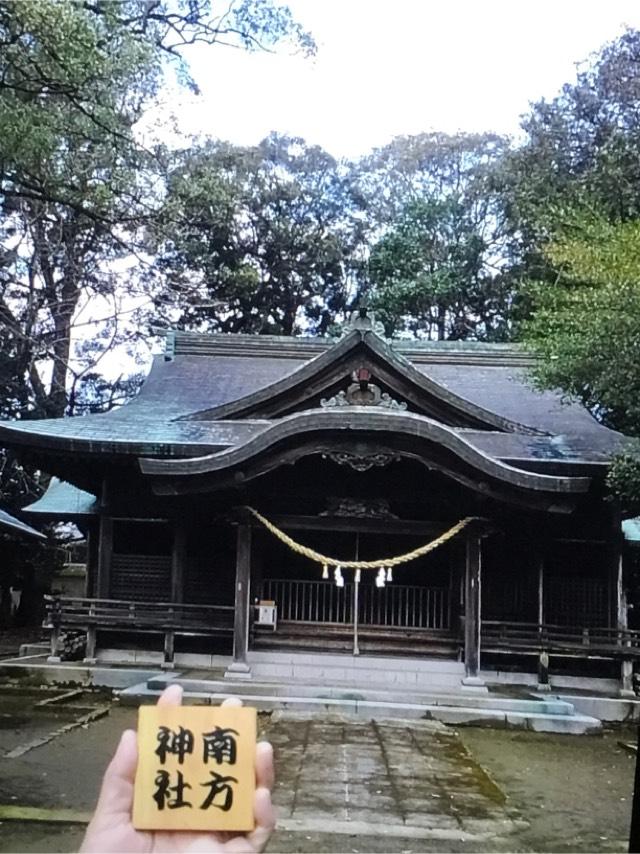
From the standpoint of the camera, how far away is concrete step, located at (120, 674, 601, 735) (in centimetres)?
898

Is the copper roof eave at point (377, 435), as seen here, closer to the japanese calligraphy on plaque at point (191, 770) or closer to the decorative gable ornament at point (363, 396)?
the decorative gable ornament at point (363, 396)

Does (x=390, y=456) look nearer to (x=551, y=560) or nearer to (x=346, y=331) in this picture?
(x=346, y=331)

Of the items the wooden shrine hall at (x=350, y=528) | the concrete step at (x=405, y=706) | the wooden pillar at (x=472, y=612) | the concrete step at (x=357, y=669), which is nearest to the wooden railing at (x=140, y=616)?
the wooden shrine hall at (x=350, y=528)

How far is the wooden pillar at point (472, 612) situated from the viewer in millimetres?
10289

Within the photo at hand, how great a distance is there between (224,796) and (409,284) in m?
27.7

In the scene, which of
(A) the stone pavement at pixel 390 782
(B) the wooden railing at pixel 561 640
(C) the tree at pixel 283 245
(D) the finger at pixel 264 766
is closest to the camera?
(D) the finger at pixel 264 766

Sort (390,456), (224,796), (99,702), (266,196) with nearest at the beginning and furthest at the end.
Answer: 1. (224,796)
2. (99,702)
3. (390,456)
4. (266,196)

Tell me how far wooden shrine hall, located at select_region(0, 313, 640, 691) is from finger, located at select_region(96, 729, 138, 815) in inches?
347

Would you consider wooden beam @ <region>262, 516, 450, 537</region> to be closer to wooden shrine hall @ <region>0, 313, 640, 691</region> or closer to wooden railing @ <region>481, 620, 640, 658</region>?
wooden shrine hall @ <region>0, 313, 640, 691</region>

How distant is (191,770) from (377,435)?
912 cm

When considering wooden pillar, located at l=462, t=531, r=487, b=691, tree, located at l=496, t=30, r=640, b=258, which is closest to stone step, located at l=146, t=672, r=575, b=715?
wooden pillar, located at l=462, t=531, r=487, b=691

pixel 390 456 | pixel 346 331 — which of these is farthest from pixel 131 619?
pixel 346 331

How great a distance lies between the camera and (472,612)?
10.4 metres

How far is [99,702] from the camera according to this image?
9.59 meters
